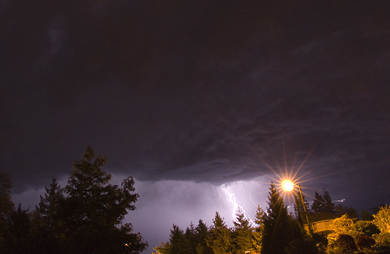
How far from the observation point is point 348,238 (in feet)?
55.5

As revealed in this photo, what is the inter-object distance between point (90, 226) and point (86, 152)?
6007mm

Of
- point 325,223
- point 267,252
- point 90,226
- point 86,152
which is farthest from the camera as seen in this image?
point 325,223

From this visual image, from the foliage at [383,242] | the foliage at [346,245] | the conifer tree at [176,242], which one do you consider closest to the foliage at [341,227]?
the foliage at [383,242]

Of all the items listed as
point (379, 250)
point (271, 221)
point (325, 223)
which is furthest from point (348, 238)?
point (325, 223)

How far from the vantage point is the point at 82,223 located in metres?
17.0

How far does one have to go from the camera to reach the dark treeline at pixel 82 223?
44.6 feet

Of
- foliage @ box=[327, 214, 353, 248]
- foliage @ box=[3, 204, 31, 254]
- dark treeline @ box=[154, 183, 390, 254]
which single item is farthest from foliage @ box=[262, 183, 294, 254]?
foliage @ box=[3, 204, 31, 254]

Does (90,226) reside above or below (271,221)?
above

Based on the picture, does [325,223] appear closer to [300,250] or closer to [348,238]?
[348,238]

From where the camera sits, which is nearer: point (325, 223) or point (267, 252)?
point (267, 252)

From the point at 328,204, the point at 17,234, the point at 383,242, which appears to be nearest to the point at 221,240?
the point at 383,242

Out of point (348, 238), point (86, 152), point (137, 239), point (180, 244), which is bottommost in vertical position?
point (180, 244)

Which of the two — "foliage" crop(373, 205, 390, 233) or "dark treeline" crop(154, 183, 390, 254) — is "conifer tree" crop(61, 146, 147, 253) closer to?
"dark treeline" crop(154, 183, 390, 254)

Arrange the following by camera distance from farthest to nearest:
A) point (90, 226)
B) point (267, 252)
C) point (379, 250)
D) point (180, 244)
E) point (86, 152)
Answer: point (180, 244) → point (267, 252) → point (86, 152) → point (379, 250) → point (90, 226)
